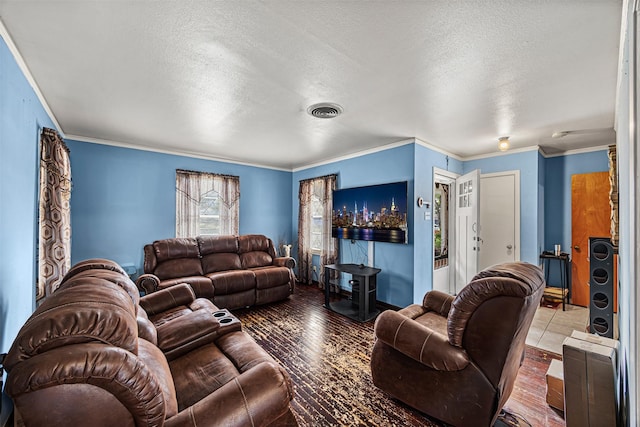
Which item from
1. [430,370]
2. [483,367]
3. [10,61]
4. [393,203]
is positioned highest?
[10,61]

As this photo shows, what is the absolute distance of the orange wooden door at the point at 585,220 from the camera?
3.90 metres

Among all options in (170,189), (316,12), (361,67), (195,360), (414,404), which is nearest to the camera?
(316,12)

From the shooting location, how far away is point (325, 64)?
6.51ft

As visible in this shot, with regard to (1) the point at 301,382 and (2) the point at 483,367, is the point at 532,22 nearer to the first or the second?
(2) the point at 483,367

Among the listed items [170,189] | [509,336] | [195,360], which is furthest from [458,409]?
[170,189]

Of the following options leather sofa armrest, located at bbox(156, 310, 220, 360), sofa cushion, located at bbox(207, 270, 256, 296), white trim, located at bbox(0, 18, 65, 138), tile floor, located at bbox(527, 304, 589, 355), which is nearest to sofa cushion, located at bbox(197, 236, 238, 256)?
sofa cushion, located at bbox(207, 270, 256, 296)

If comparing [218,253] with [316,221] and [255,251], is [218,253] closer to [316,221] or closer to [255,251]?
[255,251]

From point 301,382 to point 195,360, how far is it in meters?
0.99

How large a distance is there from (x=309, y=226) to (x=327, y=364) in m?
3.29

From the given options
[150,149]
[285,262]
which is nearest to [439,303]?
[285,262]

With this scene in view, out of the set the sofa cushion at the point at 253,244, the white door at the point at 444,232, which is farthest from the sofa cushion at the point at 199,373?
the white door at the point at 444,232

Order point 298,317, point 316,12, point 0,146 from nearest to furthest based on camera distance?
point 316,12 < point 0,146 < point 298,317

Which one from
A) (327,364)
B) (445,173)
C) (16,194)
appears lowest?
(327,364)

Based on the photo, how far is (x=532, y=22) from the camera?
1554 millimetres
